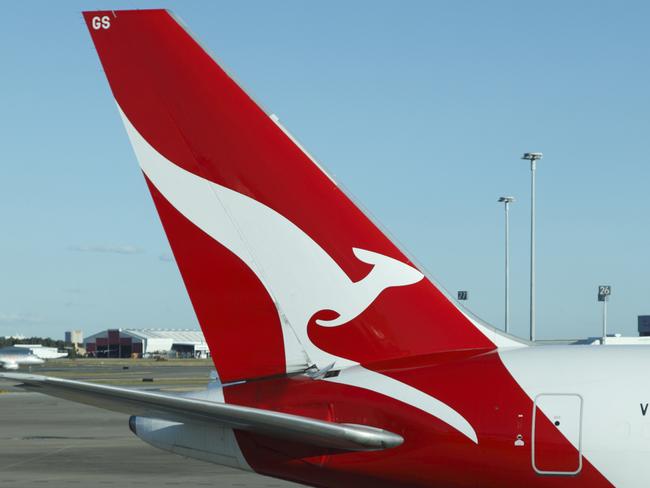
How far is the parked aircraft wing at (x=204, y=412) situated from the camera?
8.98 meters

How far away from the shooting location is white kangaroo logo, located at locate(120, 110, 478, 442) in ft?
34.9

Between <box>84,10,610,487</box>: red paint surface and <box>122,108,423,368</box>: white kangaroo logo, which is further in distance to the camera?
<box>122,108,423,368</box>: white kangaroo logo

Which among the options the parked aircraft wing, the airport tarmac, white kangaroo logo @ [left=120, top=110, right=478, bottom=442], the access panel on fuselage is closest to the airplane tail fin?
white kangaroo logo @ [left=120, top=110, right=478, bottom=442]

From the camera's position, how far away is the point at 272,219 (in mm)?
10711

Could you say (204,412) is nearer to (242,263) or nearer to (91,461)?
(242,263)

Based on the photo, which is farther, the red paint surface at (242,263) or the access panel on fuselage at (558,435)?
the red paint surface at (242,263)

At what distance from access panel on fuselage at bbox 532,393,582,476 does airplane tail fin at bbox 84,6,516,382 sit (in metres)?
1.23

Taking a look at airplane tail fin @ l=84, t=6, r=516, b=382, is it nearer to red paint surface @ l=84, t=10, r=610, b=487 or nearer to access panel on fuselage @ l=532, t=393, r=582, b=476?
red paint surface @ l=84, t=10, r=610, b=487

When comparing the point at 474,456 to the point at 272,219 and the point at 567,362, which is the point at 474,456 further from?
the point at 272,219

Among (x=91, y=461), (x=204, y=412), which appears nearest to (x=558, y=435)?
(x=204, y=412)

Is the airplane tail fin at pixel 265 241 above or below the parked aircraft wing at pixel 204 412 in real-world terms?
above

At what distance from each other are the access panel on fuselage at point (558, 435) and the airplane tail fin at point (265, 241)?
1229 millimetres

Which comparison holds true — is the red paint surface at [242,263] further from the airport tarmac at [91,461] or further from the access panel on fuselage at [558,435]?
the airport tarmac at [91,461]

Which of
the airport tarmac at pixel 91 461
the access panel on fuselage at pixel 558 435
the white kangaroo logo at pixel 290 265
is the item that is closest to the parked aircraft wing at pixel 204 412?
the white kangaroo logo at pixel 290 265
